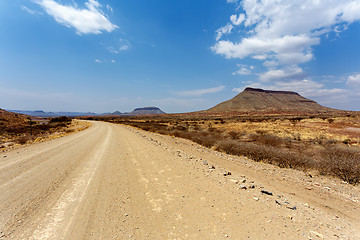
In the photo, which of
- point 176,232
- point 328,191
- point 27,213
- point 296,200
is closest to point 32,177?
point 27,213

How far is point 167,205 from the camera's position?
4316mm

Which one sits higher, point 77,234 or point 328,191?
point 77,234

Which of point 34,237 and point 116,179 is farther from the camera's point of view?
point 116,179

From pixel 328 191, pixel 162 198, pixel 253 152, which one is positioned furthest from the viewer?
pixel 253 152

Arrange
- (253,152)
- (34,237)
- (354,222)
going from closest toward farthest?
(34,237) < (354,222) < (253,152)

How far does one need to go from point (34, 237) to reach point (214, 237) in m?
3.57

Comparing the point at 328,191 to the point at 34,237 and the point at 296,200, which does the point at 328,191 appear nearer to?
the point at 296,200

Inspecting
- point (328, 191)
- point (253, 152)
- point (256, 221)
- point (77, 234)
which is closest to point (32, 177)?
point (77, 234)

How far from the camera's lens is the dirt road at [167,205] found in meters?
3.27

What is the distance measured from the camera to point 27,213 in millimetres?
3820

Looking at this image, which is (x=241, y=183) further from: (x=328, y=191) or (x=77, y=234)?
(x=77, y=234)

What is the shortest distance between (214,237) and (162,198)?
203cm

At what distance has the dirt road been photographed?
3266 millimetres

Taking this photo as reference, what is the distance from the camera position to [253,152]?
38.0ft
